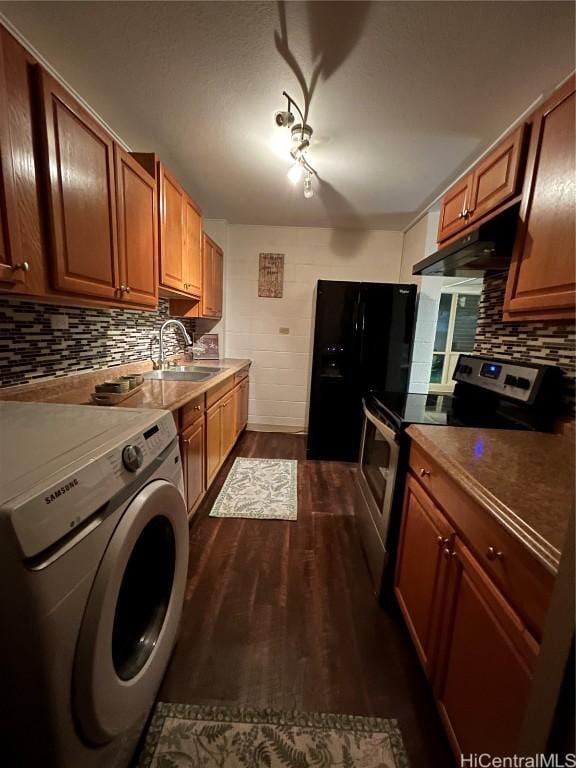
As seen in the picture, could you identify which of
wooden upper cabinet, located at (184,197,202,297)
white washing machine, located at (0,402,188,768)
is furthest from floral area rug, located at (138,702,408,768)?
wooden upper cabinet, located at (184,197,202,297)

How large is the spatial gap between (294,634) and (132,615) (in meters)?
0.73

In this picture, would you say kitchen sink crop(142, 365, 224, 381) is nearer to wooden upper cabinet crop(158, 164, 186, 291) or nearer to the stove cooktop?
wooden upper cabinet crop(158, 164, 186, 291)

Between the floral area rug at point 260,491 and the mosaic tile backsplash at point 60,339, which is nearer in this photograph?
the mosaic tile backsplash at point 60,339

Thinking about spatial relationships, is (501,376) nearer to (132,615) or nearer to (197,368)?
(132,615)

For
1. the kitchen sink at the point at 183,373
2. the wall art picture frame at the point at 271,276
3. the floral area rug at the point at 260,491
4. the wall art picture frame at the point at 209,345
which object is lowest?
the floral area rug at the point at 260,491

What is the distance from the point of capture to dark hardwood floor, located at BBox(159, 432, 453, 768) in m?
1.06

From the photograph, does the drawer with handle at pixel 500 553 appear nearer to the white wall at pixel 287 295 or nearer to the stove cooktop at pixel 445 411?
the stove cooktop at pixel 445 411

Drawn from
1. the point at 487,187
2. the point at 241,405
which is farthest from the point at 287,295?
the point at 487,187

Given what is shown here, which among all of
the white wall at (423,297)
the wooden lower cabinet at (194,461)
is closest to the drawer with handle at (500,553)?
the wooden lower cabinet at (194,461)

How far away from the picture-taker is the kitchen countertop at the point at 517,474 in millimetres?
614

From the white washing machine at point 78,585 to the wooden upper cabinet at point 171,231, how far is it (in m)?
1.33

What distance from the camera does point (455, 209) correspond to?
1633mm
